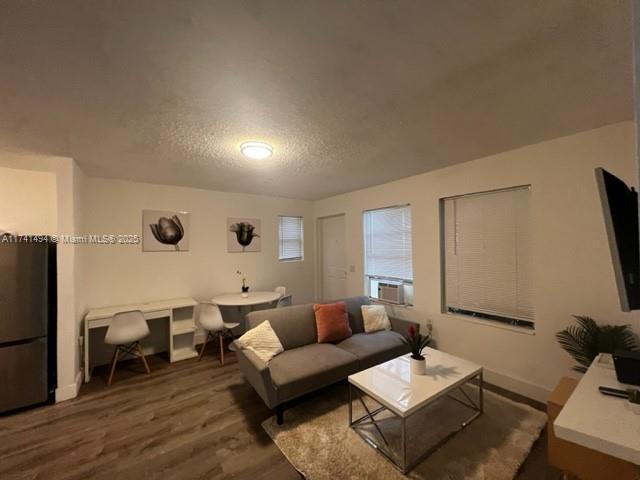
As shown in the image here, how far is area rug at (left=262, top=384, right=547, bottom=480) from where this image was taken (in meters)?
1.71

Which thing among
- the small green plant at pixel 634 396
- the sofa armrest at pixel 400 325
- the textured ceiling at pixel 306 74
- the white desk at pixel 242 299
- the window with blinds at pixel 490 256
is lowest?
the sofa armrest at pixel 400 325

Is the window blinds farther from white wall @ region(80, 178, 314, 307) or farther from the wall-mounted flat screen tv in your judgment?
the wall-mounted flat screen tv

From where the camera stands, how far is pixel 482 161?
2.84 meters

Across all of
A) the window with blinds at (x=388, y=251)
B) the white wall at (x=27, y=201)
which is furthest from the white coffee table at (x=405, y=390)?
the white wall at (x=27, y=201)

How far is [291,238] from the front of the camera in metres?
5.22

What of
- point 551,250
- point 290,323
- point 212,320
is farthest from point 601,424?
point 212,320

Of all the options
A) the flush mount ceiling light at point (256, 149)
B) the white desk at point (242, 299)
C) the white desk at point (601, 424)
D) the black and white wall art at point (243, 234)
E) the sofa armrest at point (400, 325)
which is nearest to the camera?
the white desk at point (601, 424)

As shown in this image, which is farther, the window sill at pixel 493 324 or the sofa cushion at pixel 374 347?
the sofa cushion at pixel 374 347

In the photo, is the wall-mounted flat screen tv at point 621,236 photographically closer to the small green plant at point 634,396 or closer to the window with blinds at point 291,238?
the small green plant at point 634,396

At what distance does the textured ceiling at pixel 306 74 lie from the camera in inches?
41.1

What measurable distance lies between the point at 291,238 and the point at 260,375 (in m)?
3.28

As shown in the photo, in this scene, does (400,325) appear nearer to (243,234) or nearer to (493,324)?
(493,324)

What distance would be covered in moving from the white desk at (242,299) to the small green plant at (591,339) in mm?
3316

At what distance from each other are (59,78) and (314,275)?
15.1ft
